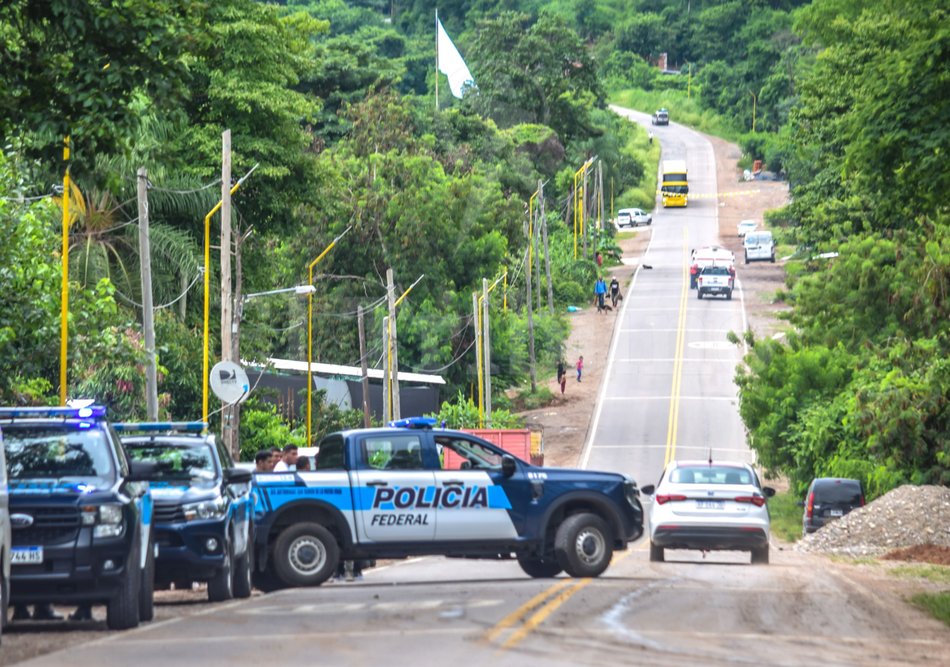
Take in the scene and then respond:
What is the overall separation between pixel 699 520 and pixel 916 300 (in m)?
23.5

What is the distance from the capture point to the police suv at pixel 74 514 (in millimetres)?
13922

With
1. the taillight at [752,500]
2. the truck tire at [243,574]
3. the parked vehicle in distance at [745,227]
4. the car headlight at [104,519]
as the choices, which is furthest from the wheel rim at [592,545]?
the parked vehicle in distance at [745,227]

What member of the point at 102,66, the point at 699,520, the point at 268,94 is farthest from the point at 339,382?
the point at 102,66

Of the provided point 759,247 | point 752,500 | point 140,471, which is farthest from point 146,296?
point 759,247

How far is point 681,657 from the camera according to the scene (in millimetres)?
11938

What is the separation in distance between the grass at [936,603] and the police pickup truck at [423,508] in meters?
3.68

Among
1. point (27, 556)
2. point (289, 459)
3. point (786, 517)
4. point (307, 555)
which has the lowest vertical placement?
point (786, 517)

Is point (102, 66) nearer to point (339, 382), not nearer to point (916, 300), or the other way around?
point (916, 300)

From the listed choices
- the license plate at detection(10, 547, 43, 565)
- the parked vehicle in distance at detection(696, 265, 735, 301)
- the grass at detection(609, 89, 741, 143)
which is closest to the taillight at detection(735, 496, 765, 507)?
the license plate at detection(10, 547, 43, 565)

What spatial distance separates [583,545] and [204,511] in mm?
5258

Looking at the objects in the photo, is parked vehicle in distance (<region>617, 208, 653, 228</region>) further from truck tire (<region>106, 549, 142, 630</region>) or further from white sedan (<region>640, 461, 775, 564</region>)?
truck tire (<region>106, 549, 142, 630</region>)

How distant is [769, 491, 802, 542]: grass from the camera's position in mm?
42484

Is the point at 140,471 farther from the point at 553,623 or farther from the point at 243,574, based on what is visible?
the point at 553,623

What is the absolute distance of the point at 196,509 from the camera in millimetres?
17047
